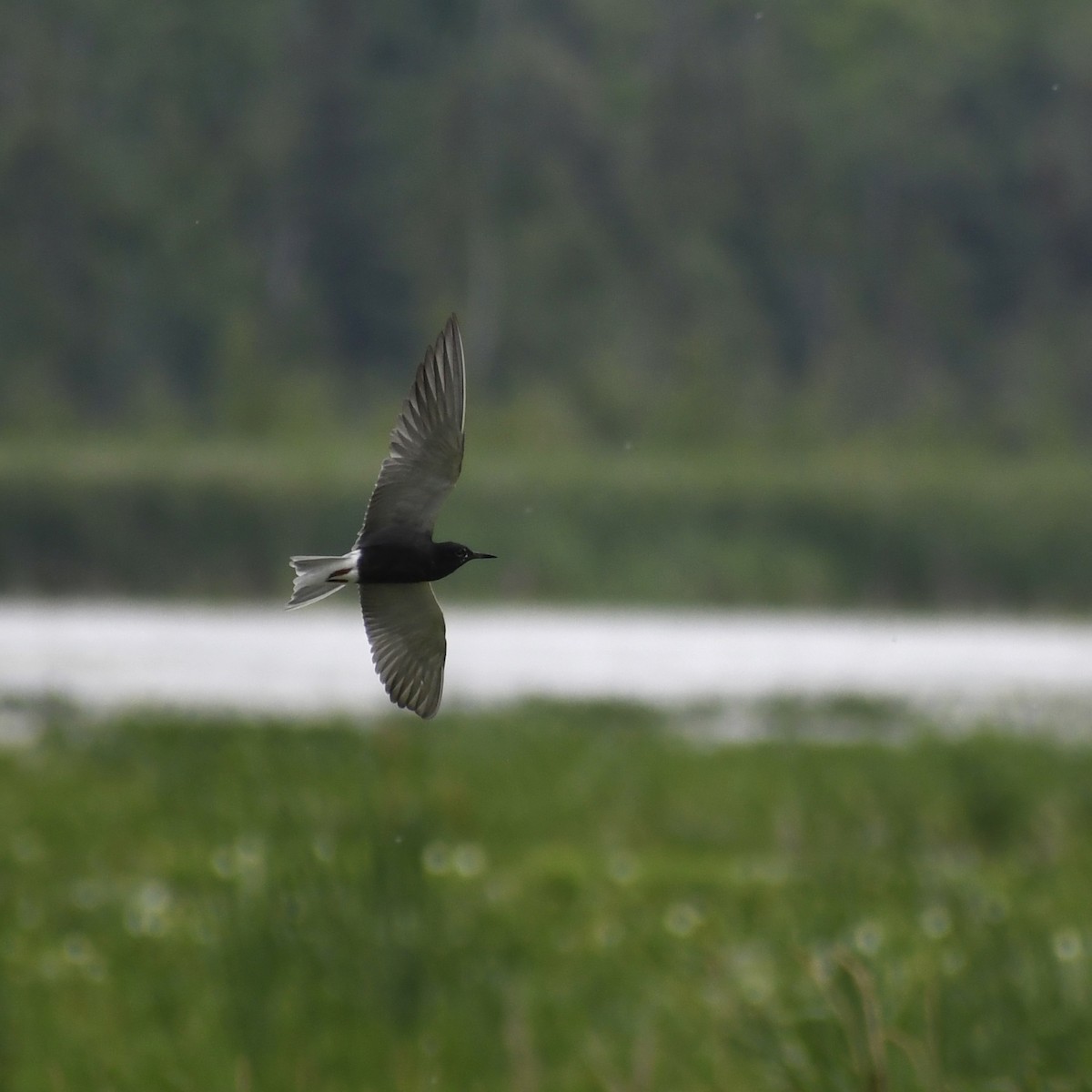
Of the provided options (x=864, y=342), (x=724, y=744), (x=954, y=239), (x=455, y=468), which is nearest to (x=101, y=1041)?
(x=864, y=342)

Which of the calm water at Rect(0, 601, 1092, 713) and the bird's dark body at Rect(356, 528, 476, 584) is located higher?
the calm water at Rect(0, 601, 1092, 713)

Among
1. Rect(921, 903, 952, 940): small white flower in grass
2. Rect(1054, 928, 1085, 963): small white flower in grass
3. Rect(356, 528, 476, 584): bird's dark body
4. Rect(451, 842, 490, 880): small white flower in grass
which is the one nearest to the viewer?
Rect(356, 528, 476, 584): bird's dark body

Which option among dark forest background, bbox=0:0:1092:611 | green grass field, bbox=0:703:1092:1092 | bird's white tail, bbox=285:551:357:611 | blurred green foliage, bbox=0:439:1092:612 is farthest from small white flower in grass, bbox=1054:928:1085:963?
bird's white tail, bbox=285:551:357:611

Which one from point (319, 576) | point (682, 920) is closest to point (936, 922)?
point (682, 920)

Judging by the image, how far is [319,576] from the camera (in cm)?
89

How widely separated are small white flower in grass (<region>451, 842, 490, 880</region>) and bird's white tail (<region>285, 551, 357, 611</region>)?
11.2m

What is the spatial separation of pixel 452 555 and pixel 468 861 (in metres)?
13.3

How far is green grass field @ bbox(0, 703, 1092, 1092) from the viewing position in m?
5.47

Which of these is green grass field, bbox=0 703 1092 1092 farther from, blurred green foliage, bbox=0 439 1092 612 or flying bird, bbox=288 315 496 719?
flying bird, bbox=288 315 496 719

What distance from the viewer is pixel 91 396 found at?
1611 millimetres

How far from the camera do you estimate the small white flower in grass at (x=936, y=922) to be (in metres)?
12.1

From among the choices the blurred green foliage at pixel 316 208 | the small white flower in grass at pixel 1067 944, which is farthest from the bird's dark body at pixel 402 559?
the small white flower in grass at pixel 1067 944

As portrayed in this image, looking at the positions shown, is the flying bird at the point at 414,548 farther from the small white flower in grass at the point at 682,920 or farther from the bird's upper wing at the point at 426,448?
the small white flower in grass at the point at 682,920

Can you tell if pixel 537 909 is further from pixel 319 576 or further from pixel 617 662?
pixel 617 662
